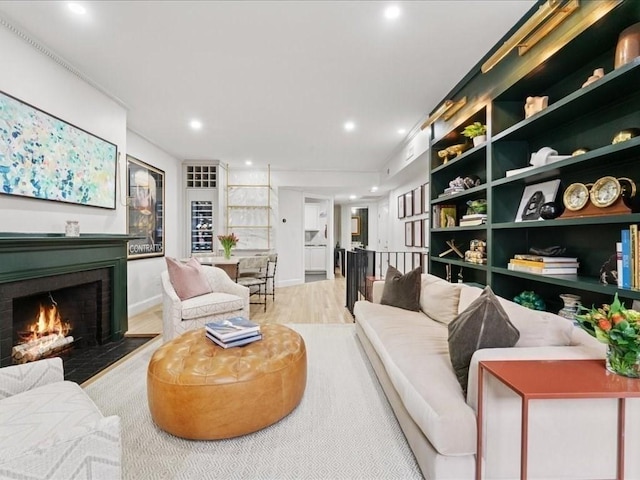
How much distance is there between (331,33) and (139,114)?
289 centimetres

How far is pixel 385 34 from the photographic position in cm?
233

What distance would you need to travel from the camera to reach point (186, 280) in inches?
133

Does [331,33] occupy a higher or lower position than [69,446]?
higher

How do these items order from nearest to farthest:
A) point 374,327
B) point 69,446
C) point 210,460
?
point 69,446
point 210,460
point 374,327

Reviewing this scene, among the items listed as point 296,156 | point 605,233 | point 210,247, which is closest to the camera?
point 605,233

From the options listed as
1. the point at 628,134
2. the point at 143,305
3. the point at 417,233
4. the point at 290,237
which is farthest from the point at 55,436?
the point at 290,237

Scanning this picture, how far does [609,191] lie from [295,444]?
2304 mm

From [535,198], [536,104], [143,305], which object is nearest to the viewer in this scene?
[536,104]

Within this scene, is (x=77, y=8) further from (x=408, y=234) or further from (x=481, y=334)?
(x=408, y=234)

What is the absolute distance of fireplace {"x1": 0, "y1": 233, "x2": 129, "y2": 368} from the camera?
7.27 feet

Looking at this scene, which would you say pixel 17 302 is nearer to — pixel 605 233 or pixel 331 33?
pixel 331 33

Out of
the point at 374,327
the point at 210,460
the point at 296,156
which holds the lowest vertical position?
the point at 210,460

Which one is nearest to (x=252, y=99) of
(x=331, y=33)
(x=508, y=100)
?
(x=331, y=33)

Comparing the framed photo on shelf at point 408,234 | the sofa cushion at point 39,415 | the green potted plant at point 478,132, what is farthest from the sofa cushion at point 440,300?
the framed photo on shelf at point 408,234
